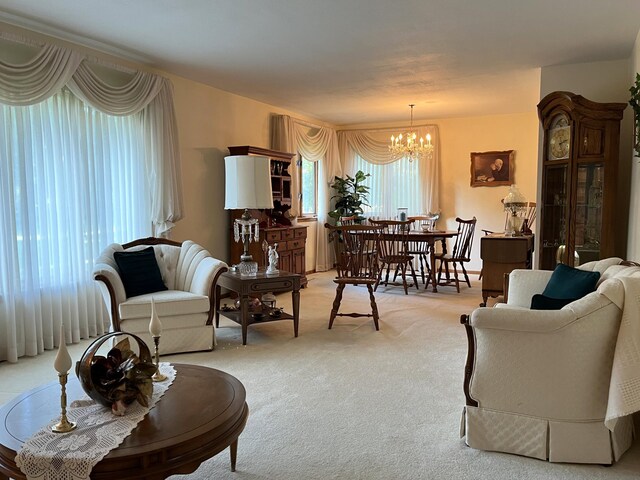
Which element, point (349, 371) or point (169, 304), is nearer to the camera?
point (349, 371)

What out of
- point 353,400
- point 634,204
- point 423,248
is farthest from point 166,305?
point 423,248

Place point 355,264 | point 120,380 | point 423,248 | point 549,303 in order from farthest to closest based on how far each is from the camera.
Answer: point 423,248, point 355,264, point 549,303, point 120,380

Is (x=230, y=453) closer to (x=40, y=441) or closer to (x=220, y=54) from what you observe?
(x=40, y=441)

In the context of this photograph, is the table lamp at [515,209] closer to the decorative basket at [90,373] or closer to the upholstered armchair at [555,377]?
the upholstered armchair at [555,377]

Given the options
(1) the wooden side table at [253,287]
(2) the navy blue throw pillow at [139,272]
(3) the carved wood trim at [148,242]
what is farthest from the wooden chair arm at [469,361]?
(3) the carved wood trim at [148,242]

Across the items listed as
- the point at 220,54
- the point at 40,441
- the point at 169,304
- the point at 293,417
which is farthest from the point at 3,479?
the point at 220,54

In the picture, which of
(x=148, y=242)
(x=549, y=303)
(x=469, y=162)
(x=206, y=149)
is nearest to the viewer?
(x=549, y=303)

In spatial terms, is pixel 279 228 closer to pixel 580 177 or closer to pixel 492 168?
pixel 580 177

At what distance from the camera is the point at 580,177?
184 inches

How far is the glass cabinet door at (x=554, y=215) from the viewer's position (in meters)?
4.84

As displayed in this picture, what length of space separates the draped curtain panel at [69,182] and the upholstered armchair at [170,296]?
19.0 inches

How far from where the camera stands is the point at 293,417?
281 centimetres

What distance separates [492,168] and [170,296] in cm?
610

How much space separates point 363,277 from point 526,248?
201 cm
